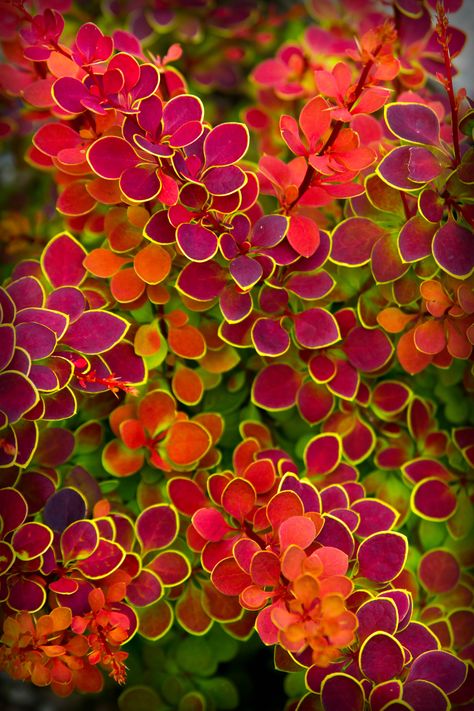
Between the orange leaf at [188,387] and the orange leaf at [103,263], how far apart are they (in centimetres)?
15

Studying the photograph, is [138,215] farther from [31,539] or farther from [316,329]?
[31,539]

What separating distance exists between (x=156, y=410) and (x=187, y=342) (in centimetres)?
9

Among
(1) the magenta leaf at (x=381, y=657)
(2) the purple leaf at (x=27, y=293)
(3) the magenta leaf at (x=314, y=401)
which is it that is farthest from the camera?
(3) the magenta leaf at (x=314, y=401)

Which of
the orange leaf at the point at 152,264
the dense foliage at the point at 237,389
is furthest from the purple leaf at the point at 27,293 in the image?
the orange leaf at the point at 152,264

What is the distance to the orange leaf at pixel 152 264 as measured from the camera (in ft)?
2.39

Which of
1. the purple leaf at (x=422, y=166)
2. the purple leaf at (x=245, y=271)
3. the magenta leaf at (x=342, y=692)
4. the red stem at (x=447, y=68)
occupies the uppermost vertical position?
the red stem at (x=447, y=68)

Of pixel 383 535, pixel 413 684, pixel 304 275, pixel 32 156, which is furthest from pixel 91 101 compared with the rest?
pixel 413 684

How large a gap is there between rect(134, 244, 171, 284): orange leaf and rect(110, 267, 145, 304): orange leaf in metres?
0.03

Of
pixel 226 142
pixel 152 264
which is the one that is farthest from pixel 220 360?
pixel 226 142

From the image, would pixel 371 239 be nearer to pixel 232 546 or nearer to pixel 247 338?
pixel 247 338

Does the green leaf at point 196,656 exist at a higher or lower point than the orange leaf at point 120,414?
lower

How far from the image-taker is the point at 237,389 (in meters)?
0.88

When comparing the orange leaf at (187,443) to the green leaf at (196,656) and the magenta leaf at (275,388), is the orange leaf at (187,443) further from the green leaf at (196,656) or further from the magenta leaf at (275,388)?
the green leaf at (196,656)

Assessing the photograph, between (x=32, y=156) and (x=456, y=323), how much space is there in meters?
0.55
